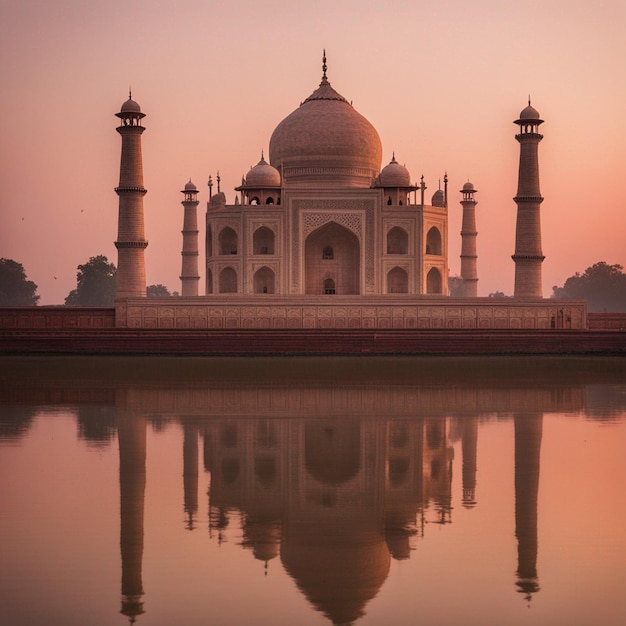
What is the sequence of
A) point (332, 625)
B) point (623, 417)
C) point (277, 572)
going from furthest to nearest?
point (623, 417) < point (277, 572) < point (332, 625)

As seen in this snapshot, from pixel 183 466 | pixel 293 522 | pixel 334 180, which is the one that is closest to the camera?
pixel 293 522

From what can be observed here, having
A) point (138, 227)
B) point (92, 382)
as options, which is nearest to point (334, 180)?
point (138, 227)

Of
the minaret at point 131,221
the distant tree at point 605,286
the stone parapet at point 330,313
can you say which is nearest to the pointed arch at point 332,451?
the stone parapet at point 330,313

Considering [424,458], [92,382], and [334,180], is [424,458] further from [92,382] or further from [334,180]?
[334,180]

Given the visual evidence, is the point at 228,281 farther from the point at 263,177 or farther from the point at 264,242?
the point at 263,177

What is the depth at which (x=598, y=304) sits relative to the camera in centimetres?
5841

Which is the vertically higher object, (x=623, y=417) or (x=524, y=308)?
(x=524, y=308)

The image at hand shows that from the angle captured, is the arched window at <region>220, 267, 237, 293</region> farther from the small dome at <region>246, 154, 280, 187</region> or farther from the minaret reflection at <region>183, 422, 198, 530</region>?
the minaret reflection at <region>183, 422, 198, 530</region>

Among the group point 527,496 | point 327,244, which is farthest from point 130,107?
point 527,496

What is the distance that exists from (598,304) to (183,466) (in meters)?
54.2

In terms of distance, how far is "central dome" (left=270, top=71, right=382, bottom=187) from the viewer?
26.6 metres

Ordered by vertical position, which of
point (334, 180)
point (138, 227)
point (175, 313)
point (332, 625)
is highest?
point (334, 180)

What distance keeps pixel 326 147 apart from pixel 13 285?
32259 mm

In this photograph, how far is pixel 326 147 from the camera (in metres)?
26.6
